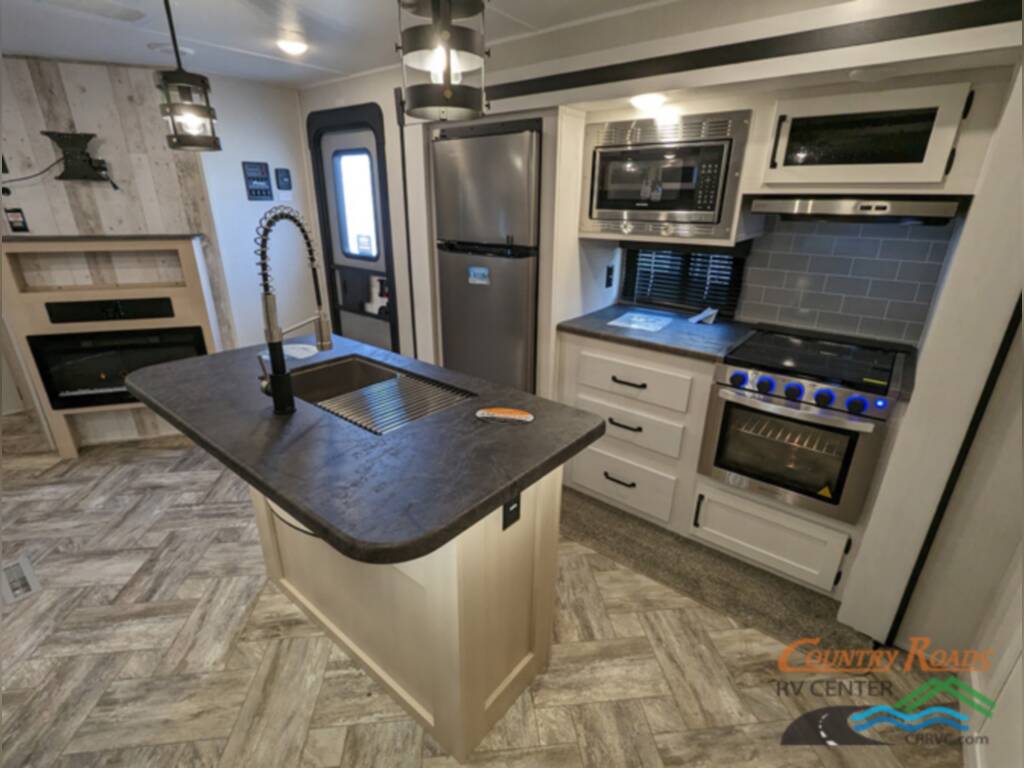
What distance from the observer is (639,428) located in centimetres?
241

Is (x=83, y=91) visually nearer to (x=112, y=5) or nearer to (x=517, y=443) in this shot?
(x=112, y=5)

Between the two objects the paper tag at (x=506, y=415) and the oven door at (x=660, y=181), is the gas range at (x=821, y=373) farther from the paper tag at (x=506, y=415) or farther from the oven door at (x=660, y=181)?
the paper tag at (x=506, y=415)

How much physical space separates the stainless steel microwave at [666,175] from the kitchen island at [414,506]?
1.20 metres

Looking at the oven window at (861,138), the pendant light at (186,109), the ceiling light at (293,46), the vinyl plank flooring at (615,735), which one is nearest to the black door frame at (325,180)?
the ceiling light at (293,46)

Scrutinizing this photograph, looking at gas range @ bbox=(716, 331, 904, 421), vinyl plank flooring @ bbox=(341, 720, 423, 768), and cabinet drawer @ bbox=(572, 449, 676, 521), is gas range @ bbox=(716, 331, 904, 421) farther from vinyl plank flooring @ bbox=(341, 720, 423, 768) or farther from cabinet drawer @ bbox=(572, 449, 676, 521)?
vinyl plank flooring @ bbox=(341, 720, 423, 768)

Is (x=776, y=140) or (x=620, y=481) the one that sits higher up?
(x=776, y=140)

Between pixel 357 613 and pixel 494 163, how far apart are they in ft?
6.73

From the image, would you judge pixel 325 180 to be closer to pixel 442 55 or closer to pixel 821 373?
pixel 442 55

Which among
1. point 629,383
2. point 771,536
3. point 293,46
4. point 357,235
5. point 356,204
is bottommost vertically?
point 771,536

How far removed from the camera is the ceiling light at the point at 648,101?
203cm

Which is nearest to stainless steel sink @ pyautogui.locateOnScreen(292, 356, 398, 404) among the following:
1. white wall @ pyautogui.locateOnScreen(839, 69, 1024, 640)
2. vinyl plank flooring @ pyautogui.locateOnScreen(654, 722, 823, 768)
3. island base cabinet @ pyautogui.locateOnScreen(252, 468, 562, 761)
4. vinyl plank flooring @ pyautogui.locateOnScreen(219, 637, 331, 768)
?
island base cabinet @ pyautogui.locateOnScreen(252, 468, 562, 761)

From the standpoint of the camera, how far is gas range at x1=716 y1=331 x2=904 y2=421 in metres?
1.80

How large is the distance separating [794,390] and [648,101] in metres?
1.36

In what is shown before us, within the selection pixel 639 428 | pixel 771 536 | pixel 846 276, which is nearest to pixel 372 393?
pixel 639 428
